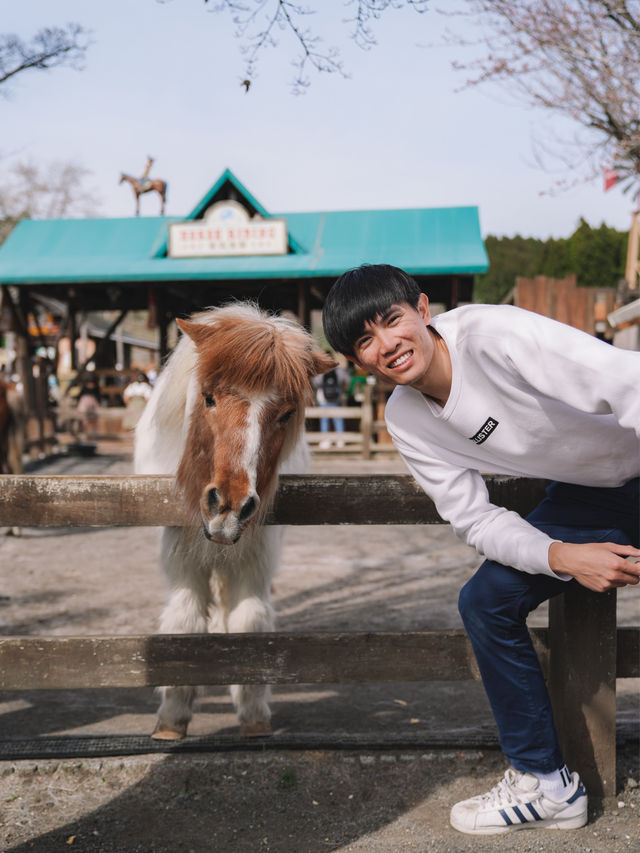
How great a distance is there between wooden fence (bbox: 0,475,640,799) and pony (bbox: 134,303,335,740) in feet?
0.74

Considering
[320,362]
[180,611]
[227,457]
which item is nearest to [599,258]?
[320,362]

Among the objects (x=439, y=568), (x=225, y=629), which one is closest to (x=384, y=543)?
(x=439, y=568)

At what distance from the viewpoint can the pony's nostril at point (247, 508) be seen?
103 inches

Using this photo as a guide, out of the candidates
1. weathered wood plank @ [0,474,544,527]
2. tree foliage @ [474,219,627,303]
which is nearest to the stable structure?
tree foliage @ [474,219,627,303]

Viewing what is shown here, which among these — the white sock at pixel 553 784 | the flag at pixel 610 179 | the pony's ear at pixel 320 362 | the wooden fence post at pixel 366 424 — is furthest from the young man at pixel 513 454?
the wooden fence post at pixel 366 424

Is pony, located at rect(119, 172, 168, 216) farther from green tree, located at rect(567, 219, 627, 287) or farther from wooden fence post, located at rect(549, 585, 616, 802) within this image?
wooden fence post, located at rect(549, 585, 616, 802)

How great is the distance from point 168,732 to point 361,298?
219 centimetres

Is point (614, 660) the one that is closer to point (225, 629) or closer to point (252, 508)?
point (252, 508)

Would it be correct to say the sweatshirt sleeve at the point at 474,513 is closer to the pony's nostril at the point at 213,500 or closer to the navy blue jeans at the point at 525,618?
the navy blue jeans at the point at 525,618

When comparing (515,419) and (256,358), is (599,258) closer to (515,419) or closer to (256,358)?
(256,358)

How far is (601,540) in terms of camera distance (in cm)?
250

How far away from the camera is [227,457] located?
2.72m

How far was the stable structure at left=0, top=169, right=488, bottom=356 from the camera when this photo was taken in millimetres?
16031

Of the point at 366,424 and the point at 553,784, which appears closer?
the point at 553,784
